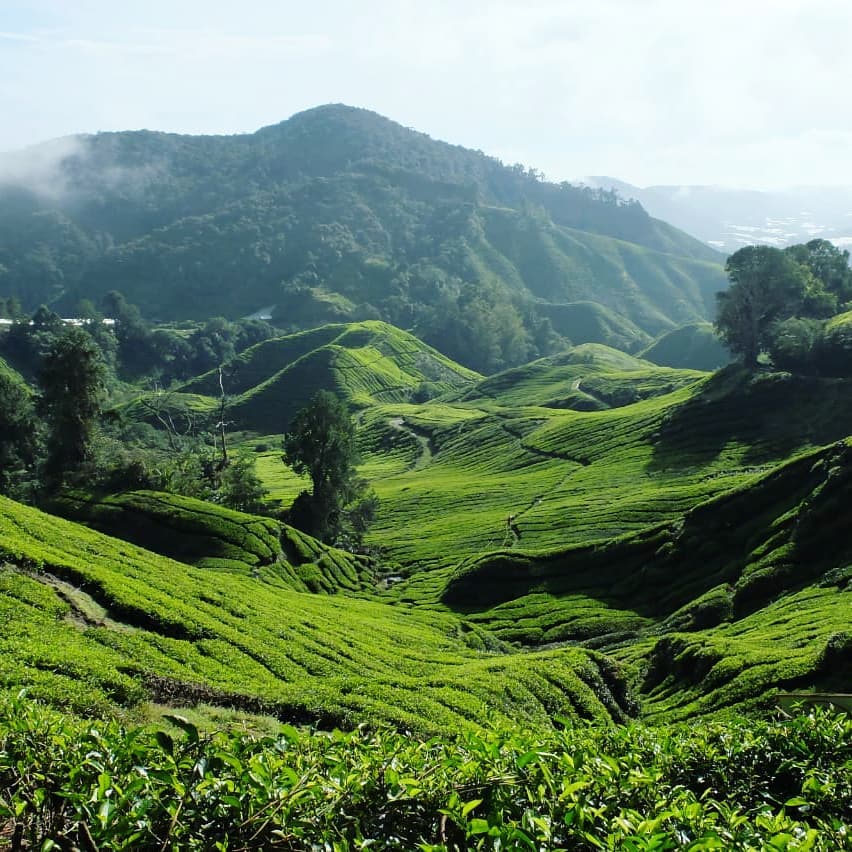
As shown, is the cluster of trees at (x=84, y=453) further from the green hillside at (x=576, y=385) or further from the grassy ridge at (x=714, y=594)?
the green hillside at (x=576, y=385)

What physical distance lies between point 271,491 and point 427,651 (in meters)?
74.5

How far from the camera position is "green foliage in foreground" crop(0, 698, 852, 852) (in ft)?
21.3

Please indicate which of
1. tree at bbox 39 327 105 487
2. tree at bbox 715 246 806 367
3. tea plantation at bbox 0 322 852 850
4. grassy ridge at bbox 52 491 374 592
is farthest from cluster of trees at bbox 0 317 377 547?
tree at bbox 715 246 806 367

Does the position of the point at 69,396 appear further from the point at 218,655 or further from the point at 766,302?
the point at 766,302

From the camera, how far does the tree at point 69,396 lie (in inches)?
2534

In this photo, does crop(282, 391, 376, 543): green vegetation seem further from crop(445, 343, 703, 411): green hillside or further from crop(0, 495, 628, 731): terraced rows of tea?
crop(445, 343, 703, 411): green hillside

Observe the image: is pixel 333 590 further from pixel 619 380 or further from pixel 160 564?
pixel 619 380

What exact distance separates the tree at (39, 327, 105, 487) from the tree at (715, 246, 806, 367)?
87.6 m

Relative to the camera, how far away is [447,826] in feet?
24.5

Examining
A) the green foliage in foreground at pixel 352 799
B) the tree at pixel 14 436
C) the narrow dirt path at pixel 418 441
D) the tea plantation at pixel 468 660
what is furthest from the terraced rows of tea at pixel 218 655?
the narrow dirt path at pixel 418 441

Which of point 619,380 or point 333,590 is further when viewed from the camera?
point 619,380

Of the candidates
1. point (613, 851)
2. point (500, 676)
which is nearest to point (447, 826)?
point (613, 851)

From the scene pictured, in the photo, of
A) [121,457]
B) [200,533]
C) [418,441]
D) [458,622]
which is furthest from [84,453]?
[418,441]

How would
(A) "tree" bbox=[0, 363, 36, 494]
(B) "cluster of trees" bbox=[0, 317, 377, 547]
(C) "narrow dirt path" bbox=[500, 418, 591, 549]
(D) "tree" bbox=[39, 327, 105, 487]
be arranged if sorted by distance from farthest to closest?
(A) "tree" bbox=[0, 363, 36, 494] → (C) "narrow dirt path" bbox=[500, 418, 591, 549] → (D) "tree" bbox=[39, 327, 105, 487] → (B) "cluster of trees" bbox=[0, 317, 377, 547]
